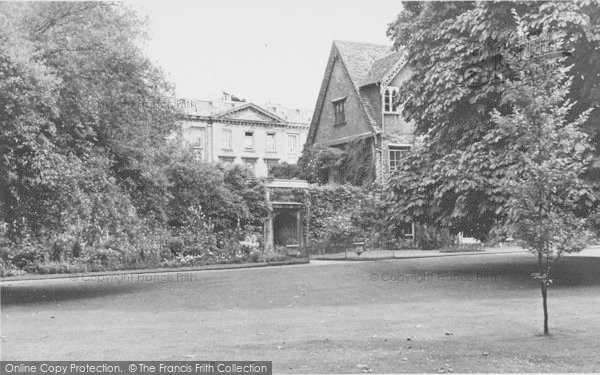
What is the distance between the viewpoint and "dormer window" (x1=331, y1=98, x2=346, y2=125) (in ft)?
161

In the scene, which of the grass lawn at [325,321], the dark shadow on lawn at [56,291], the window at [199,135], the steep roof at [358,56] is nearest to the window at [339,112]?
the steep roof at [358,56]

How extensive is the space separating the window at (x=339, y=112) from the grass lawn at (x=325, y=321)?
25.5 metres

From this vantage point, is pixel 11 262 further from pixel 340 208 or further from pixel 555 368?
pixel 555 368

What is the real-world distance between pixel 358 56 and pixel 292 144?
2346cm

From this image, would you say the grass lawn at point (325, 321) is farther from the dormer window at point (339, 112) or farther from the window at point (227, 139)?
the window at point (227, 139)

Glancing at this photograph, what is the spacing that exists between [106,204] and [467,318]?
1115 centimetres

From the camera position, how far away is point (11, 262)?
29891mm

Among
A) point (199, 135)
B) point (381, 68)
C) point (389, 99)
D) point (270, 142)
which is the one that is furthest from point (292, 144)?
point (389, 99)

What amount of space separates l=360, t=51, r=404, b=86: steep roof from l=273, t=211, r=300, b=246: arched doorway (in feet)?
35.8

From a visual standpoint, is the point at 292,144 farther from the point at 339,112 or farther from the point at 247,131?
the point at 339,112

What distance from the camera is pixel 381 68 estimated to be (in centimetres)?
4728

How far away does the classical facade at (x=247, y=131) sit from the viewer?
66062mm

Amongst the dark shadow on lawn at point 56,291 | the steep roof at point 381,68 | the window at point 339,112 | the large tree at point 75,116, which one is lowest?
the dark shadow on lawn at point 56,291

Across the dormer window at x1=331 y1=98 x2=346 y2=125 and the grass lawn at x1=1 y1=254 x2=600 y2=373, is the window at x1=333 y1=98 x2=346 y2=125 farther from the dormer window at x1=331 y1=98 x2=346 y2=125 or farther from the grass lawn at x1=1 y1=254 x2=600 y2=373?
the grass lawn at x1=1 y1=254 x2=600 y2=373
